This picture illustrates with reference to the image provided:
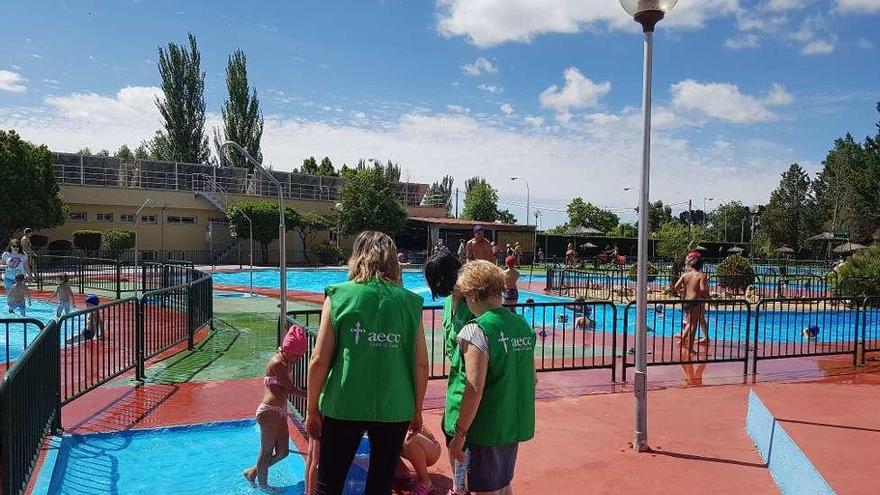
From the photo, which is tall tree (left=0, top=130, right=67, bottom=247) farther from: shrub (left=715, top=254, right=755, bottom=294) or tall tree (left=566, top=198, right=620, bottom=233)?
tall tree (left=566, top=198, right=620, bottom=233)

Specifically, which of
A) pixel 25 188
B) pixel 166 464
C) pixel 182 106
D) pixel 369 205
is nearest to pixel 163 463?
pixel 166 464

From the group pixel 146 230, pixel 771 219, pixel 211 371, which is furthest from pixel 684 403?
pixel 771 219

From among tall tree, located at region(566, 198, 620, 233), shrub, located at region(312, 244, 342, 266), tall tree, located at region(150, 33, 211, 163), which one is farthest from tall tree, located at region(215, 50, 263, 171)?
tall tree, located at region(566, 198, 620, 233)

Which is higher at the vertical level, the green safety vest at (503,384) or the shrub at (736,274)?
the green safety vest at (503,384)

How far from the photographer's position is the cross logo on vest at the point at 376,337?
296 centimetres

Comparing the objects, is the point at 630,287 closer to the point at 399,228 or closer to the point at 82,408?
the point at 82,408

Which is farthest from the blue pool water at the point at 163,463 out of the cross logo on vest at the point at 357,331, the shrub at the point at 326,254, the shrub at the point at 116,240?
the shrub at the point at 326,254

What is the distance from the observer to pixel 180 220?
134ft

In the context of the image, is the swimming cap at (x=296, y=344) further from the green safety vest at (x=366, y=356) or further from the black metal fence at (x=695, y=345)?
the black metal fence at (x=695, y=345)

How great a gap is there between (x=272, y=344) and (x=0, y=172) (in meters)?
28.1

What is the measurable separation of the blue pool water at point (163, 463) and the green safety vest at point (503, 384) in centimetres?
211

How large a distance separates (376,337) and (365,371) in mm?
177

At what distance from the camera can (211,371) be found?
846cm

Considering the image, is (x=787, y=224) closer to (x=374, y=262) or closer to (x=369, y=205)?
(x=369, y=205)
